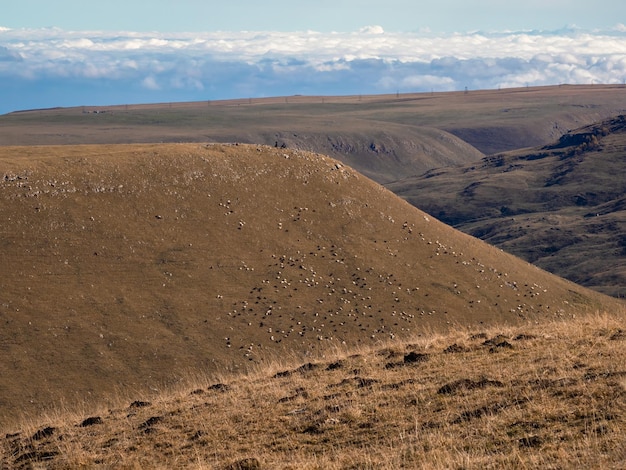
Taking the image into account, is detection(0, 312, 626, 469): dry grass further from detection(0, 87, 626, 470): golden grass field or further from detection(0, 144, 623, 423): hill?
detection(0, 144, 623, 423): hill

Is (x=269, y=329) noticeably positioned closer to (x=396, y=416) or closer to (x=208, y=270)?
(x=208, y=270)

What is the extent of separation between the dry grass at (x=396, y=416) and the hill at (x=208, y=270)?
2757cm

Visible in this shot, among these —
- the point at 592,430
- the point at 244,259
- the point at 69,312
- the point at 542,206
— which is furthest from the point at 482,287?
the point at 542,206

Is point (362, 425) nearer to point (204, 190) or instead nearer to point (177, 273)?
point (177, 273)

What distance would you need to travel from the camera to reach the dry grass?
14258 mm

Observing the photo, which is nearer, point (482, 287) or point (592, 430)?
point (592, 430)

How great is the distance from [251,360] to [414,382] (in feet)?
113

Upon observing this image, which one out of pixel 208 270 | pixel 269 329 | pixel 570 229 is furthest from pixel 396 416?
pixel 570 229

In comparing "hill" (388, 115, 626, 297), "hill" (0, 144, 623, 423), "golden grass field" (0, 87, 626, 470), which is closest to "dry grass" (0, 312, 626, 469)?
"golden grass field" (0, 87, 626, 470)

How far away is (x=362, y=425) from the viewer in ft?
55.6

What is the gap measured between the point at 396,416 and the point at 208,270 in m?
46.4

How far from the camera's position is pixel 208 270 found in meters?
62.6

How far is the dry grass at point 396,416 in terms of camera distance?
46.8 feet

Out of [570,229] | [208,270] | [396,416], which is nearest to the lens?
[396,416]
